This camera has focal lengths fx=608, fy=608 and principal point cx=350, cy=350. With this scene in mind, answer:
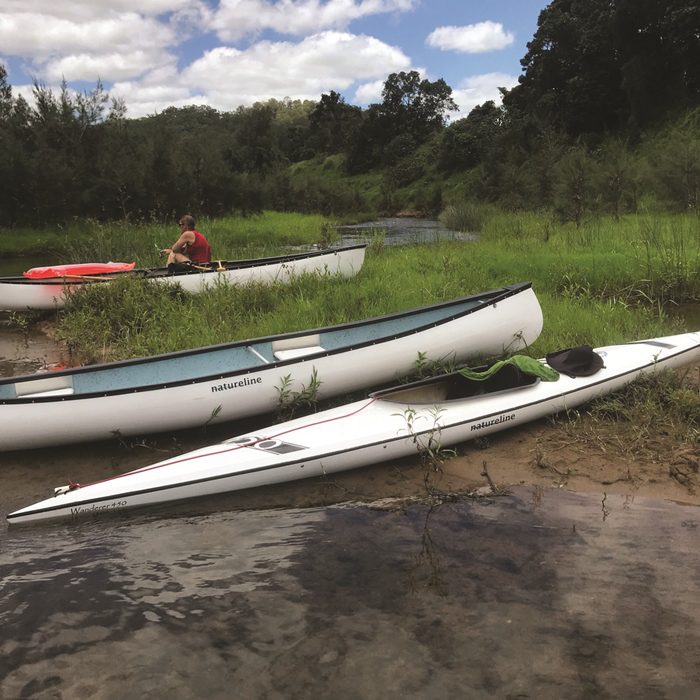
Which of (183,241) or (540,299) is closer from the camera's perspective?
(540,299)

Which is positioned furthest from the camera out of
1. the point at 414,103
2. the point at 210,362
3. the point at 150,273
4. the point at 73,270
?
the point at 414,103

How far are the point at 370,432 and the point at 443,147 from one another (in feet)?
165

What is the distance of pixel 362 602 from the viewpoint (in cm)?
303

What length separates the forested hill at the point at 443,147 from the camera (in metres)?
19.7

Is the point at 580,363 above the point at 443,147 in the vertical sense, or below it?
below

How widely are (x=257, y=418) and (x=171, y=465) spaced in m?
1.30

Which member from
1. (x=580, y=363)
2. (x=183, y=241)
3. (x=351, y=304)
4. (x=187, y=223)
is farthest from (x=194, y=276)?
(x=580, y=363)

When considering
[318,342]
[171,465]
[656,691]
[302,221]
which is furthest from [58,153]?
[656,691]

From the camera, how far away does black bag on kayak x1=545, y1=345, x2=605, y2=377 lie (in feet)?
16.9

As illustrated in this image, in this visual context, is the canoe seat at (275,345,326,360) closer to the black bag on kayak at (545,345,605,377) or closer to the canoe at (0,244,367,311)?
the black bag on kayak at (545,345,605,377)

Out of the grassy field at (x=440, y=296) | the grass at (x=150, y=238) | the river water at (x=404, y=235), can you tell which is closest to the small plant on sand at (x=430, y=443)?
the grassy field at (x=440, y=296)

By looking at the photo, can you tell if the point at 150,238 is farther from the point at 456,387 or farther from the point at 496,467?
the point at 496,467

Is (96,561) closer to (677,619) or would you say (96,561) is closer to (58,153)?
(677,619)

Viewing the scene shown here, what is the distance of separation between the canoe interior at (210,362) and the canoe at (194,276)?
8.90ft
